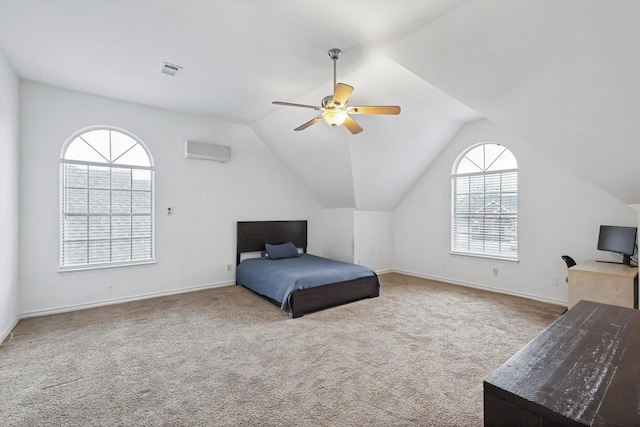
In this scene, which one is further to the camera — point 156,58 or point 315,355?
point 156,58

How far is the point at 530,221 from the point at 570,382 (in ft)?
14.7

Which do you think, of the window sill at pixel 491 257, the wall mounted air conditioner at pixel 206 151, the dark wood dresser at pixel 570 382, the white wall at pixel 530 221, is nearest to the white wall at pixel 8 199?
the wall mounted air conditioner at pixel 206 151

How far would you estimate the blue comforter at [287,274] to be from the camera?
13.3ft

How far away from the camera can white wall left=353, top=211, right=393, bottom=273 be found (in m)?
6.15

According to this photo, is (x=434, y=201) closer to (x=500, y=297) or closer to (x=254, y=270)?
(x=500, y=297)

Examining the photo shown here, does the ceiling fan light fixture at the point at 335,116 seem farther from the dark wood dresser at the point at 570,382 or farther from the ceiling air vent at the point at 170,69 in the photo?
the dark wood dresser at the point at 570,382

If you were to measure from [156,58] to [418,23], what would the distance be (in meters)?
Answer: 2.60

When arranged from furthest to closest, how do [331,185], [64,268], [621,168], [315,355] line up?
[331,185], [64,268], [621,168], [315,355]

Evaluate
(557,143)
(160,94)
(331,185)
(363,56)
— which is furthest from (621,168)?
(160,94)

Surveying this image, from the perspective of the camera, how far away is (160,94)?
4250mm

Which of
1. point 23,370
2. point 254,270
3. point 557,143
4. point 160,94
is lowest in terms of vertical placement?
point 23,370

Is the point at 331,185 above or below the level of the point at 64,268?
above

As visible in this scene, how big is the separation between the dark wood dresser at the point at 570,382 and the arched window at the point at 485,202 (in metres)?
4.10

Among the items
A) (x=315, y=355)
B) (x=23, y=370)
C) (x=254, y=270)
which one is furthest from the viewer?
(x=254, y=270)
